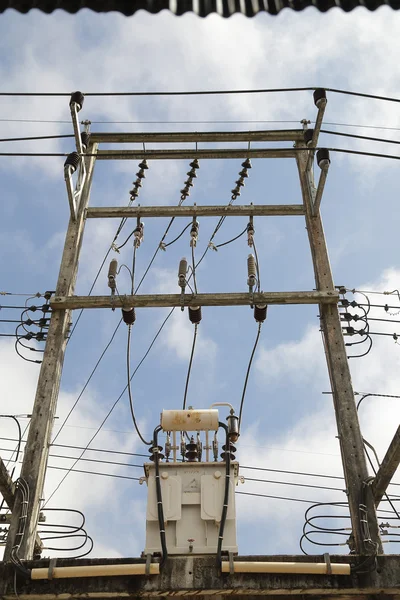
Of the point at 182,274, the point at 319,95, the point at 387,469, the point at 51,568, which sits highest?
the point at 319,95

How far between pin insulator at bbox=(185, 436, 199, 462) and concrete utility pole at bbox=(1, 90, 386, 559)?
1438 mm

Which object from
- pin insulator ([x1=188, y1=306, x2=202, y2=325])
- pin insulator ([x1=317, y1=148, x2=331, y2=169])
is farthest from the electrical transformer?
pin insulator ([x1=317, y1=148, x2=331, y2=169])

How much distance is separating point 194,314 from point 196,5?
4.85 metres

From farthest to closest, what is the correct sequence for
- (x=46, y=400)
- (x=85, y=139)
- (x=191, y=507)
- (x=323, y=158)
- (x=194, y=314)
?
(x=85, y=139)
(x=323, y=158)
(x=194, y=314)
(x=46, y=400)
(x=191, y=507)

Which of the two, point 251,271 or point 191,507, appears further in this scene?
point 251,271

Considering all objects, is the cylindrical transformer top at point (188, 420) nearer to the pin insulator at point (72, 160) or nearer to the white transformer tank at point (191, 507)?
the white transformer tank at point (191, 507)

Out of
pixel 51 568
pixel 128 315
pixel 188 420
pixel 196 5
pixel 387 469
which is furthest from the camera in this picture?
pixel 128 315

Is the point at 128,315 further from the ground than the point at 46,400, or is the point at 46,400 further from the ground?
the point at 128,315

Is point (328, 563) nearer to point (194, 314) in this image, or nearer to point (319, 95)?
point (194, 314)

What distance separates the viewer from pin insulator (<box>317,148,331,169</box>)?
8.05 metres

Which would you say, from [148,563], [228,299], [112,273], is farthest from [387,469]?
[112,273]

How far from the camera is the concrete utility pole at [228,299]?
6305mm

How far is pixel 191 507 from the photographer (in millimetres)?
6152

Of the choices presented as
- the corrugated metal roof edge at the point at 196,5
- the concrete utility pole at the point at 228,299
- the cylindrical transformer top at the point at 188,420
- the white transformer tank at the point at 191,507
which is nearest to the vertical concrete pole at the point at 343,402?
the concrete utility pole at the point at 228,299
